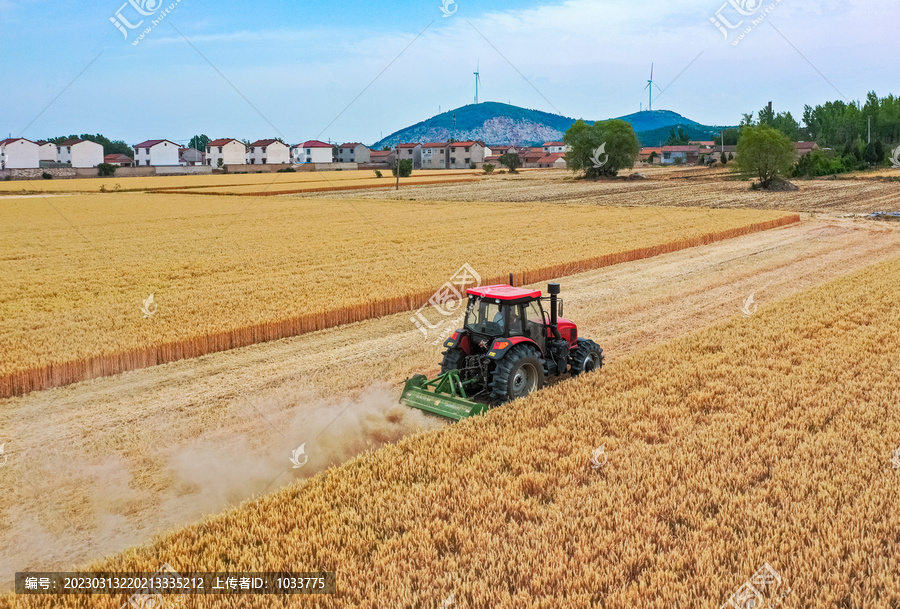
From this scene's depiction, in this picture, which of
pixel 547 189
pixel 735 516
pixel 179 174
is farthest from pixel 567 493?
pixel 179 174

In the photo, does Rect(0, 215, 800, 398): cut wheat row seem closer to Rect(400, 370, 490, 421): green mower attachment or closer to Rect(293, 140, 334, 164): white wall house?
Rect(400, 370, 490, 421): green mower attachment

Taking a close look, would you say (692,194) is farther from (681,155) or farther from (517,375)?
(681,155)

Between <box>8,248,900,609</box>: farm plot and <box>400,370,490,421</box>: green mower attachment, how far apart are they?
1.86 ft

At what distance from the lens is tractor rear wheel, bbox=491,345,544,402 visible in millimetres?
10906

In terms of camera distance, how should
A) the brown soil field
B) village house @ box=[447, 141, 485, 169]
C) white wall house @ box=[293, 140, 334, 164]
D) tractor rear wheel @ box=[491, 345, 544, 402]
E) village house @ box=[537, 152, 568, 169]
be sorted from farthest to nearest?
village house @ box=[537, 152, 568, 169] → village house @ box=[447, 141, 485, 169] → white wall house @ box=[293, 140, 334, 164] → the brown soil field → tractor rear wheel @ box=[491, 345, 544, 402]

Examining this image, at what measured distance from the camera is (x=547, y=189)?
74688 mm

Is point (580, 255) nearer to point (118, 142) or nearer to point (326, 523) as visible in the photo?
point (326, 523)

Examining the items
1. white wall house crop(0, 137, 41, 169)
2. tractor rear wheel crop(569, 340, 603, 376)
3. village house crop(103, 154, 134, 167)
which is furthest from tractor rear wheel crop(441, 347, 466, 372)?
village house crop(103, 154, 134, 167)

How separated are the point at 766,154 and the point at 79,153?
122 metres

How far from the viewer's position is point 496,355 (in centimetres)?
1080

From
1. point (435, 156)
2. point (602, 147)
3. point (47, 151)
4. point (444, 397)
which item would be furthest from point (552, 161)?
point (444, 397)

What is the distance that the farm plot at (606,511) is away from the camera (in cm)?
609

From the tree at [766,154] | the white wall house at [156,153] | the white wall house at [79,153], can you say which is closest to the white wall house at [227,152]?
the white wall house at [156,153]

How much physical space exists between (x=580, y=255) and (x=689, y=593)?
69.5 feet
